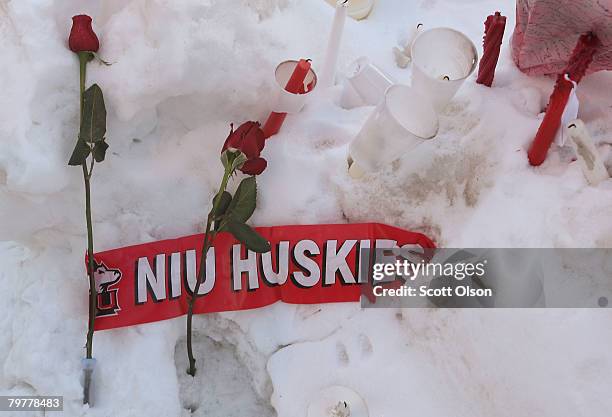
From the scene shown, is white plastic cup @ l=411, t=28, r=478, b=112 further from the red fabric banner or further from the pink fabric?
the red fabric banner

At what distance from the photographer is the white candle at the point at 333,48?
122 cm

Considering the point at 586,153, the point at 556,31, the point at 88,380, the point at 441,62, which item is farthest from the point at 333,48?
the point at 88,380

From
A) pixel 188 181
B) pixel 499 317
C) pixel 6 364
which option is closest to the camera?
pixel 499 317

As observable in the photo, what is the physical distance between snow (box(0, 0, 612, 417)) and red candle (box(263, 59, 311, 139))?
1.1 inches

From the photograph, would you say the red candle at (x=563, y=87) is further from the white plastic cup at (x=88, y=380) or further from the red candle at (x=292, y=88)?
the white plastic cup at (x=88, y=380)

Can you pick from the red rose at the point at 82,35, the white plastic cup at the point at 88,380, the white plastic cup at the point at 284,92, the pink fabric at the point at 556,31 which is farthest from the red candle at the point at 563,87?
the white plastic cup at the point at 88,380

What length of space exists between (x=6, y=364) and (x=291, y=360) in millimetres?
557

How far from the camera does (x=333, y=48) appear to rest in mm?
1302

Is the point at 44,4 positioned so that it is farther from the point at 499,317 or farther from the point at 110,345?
the point at 499,317

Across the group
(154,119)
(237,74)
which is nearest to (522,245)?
(237,74)

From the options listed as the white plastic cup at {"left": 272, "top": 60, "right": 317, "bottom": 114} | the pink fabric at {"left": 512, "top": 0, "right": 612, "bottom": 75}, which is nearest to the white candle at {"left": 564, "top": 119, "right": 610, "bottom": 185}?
the pink fabric at {"left": 512, "top": 0, "right": 612, "bottom": 75}

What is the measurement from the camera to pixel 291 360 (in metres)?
1.16

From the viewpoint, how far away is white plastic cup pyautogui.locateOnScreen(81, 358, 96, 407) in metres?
1.11

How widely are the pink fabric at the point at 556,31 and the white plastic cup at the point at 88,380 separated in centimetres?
104
